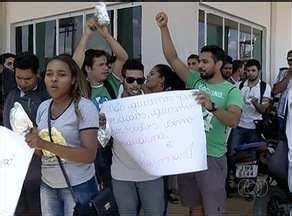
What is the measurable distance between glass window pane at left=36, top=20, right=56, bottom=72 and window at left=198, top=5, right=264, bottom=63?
325cm

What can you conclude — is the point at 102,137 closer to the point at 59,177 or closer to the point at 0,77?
the point at 59,177

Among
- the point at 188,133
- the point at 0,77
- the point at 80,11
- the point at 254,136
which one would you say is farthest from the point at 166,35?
the point at 80,11

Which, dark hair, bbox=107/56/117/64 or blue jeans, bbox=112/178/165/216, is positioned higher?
dark hair, bbox=107/56/117/64

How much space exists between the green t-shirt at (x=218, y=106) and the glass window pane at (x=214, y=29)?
181 inches

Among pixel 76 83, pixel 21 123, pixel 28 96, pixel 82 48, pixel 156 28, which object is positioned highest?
pixel 156 28

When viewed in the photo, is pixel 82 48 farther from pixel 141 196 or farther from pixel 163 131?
pixel 141 196

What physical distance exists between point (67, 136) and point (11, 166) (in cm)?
36

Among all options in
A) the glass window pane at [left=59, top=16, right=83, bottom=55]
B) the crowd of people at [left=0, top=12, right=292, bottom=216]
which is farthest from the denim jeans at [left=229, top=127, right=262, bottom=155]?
the glass window pane at [left=59, top=16, right=83, bottom=55]

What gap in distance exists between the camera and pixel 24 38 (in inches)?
428

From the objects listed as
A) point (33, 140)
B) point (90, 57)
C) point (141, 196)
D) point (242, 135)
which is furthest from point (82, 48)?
point (242, 135)

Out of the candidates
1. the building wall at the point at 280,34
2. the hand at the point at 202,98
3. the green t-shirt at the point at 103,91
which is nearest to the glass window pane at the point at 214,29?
the building wall at the point at 280,34

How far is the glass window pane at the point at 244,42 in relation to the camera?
1011cm

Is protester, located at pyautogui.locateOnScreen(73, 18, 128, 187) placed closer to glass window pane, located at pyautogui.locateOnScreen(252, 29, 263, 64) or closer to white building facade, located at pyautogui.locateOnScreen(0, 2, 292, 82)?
white building facade, located at pyautogui.locateOnScreen(0, 2, 292, 82)

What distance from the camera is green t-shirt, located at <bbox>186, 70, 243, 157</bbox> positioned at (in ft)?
12.2
